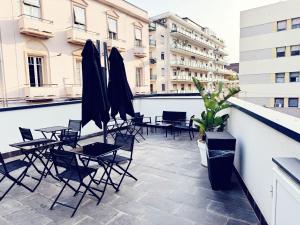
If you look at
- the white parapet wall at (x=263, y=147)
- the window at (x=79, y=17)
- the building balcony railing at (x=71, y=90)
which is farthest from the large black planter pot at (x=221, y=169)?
the window at (x=79, y=17)

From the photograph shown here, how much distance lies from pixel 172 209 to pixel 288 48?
1080 inches

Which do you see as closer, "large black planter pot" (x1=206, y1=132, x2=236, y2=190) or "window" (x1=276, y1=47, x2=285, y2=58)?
"large black planter pot" (x1=206, y1=132, x2=236, y2=190)

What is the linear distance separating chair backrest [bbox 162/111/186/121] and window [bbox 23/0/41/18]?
402 inches

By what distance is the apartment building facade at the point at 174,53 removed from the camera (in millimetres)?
30984

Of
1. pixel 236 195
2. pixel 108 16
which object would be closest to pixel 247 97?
pixel 108 16

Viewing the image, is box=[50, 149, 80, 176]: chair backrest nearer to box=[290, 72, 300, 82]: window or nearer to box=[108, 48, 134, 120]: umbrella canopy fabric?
box=[108, 48, 134, 120]: umbrella canopy fabric

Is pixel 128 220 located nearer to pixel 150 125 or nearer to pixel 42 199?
pixel 42 199

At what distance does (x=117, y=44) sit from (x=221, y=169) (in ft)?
53.3

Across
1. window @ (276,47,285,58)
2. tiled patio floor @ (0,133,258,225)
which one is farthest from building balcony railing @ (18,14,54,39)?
window @ (276,47,285,58)

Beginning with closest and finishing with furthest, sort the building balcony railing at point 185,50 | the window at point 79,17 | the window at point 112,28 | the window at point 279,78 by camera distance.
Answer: the window at point 79,17, the window at point 112,28, the window at point 279,78, the building balcony railing at point 185,50

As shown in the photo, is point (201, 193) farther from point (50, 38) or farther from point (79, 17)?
point (79, 17)

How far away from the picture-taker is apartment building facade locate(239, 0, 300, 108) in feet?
77.8

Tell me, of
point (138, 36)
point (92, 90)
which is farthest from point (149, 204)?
point (138, 36)

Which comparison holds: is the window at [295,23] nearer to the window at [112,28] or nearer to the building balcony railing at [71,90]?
the window at [112,28]
